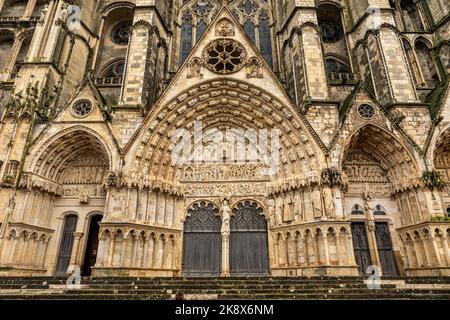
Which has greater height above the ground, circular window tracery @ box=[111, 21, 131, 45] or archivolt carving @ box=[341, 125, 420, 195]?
circular window tracery @ box=[111, 21, 131, 45]

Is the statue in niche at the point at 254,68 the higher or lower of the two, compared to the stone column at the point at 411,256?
higher

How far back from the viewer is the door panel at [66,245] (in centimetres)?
1164

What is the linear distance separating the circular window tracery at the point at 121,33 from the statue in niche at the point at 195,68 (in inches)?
258

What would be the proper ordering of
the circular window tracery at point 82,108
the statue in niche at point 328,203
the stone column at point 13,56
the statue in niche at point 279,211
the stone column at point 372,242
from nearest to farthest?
the statue in niche at point 328,203 → the stone column at point 372,242 → the statue in niche at point 279,211 → the circular window tracery at point 82,108 → the stone column at point 13,56

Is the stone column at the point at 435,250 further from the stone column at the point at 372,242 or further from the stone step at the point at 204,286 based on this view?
the stone step at the point at 204,286

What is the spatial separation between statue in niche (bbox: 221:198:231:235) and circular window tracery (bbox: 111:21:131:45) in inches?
454

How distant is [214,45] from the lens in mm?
13406

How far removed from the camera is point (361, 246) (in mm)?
11719

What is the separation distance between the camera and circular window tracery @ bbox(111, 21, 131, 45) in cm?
1719

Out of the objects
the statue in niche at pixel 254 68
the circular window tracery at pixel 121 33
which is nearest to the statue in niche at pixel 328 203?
the statue in niche at pixel 254 68

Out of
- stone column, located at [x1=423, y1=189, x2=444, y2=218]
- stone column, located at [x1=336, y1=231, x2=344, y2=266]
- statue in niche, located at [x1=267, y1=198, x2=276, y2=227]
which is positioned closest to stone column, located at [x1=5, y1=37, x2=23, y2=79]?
statue in niche, located at [x1=267, y1=198, x2=276, y2=227]

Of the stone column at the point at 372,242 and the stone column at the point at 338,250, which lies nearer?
the stone column at the point at 338,250

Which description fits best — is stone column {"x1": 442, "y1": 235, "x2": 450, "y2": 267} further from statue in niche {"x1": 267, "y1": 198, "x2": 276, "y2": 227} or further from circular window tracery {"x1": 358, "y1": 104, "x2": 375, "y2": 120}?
statue in niche {"x1": 267, "y1": 198, "x2": 276, "y2": 227}
